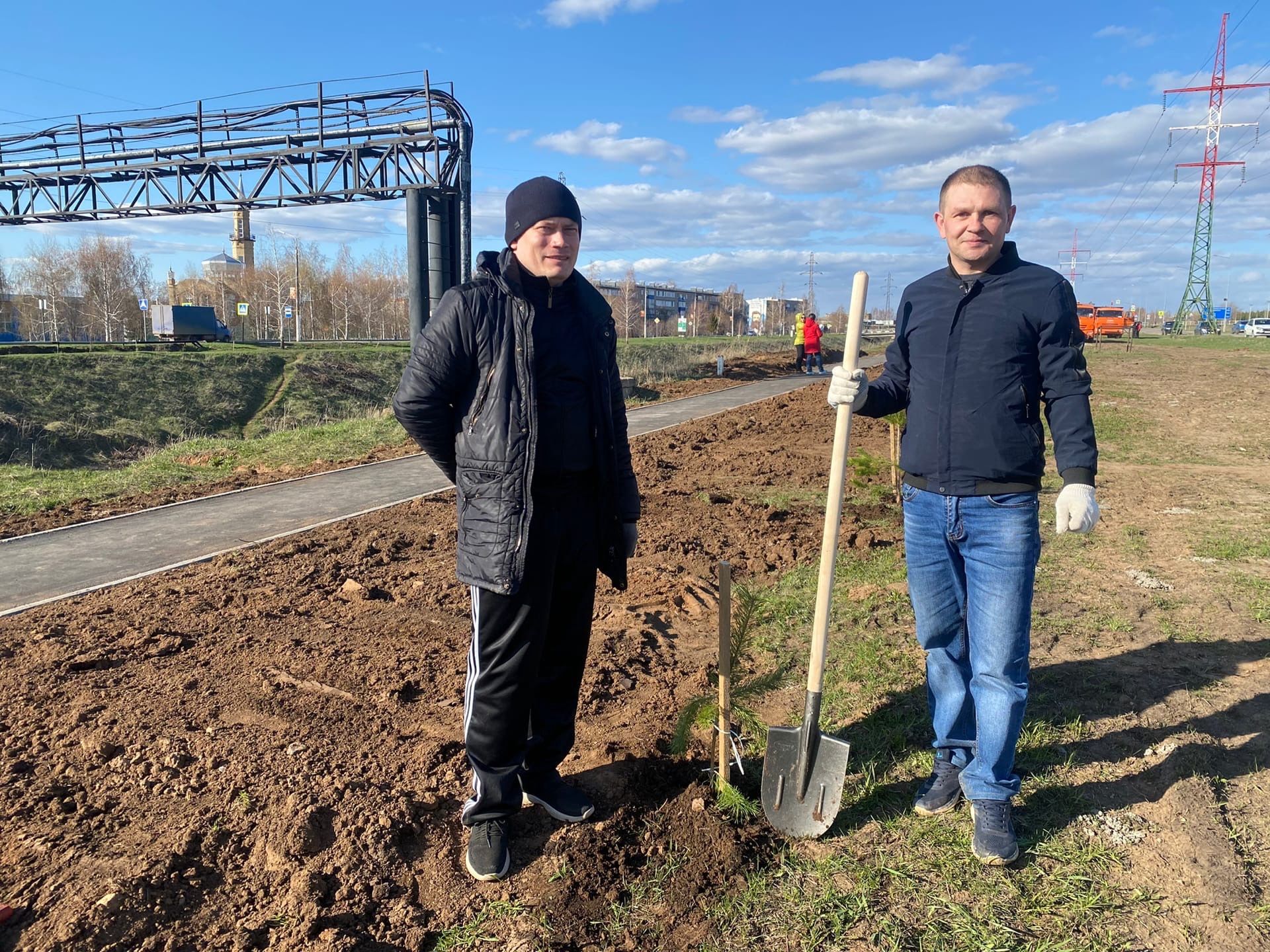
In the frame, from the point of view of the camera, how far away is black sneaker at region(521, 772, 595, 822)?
280 centimetres

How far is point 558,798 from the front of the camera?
284 cm

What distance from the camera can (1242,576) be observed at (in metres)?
5.20

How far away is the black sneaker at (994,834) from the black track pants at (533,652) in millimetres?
1444

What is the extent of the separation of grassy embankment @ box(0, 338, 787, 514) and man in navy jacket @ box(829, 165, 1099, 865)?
854 centimetres

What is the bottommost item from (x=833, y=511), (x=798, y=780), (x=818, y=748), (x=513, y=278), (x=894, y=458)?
(x=798, y=780)

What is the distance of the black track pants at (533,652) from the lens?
8.30ft

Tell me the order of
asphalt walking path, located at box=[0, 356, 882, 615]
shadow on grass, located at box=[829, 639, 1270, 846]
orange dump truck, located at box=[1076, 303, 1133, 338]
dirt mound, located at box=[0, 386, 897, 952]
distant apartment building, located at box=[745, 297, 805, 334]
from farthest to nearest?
distant apartment building, located at box=[745, 297, 805, 334] → orange dump truck, located at box=[1076, 303, 1133, 338] → asphalt walking path, located at box=[0, 356, 882, 615] → shadow on grass, located at box=[829, 639, 1270, 846] → dirt mound, located at box=[0, 386, 897, 952]

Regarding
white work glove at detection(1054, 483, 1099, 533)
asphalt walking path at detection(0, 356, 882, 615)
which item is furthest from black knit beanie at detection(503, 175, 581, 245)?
asphalt walking path at detection(0, 356, 882, 615)

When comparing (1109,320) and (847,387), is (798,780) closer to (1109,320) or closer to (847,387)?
(847,387)

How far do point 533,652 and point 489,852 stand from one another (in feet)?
2.21

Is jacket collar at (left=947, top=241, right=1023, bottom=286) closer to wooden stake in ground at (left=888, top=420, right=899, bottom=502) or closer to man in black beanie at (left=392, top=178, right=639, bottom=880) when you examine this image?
man in black beanie at (left=392, top=178, right=639, bottom=880)

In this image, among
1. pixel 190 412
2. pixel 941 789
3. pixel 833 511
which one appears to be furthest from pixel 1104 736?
pixel 190 412

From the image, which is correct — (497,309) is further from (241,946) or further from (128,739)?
(128,739)

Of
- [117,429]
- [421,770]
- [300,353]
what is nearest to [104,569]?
[421,770]
